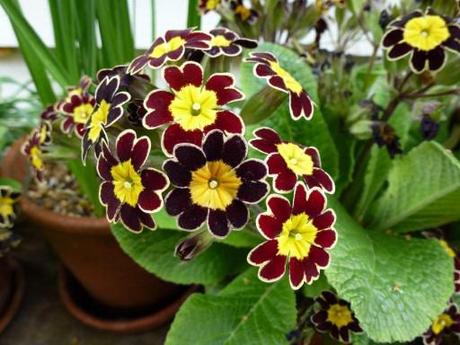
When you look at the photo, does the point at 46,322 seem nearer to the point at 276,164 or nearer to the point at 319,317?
the point at 319,317

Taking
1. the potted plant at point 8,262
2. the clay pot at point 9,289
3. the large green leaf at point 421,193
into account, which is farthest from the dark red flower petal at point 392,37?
the clay pot at point 9,289

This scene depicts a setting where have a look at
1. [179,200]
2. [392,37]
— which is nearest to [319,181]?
[179,200]

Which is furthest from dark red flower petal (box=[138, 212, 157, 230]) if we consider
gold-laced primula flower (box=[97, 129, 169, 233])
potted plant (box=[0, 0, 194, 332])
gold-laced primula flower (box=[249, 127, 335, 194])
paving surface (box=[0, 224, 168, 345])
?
paving surface (box=[0, 224, 168, 345])

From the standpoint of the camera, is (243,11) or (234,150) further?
(243,11)

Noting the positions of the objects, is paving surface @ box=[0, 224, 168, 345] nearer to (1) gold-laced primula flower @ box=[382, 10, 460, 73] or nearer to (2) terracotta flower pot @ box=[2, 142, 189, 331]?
(2) terracotta flower pot @ box=[2, 142, 189, 331]

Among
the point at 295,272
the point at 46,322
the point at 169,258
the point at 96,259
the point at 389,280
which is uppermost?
the point at 295,272

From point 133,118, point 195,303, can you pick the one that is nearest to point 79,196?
point 195,303
